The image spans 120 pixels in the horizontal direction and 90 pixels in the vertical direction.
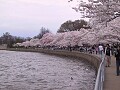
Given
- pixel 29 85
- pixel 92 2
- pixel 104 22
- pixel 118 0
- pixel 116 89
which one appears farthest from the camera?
pixel 29 85

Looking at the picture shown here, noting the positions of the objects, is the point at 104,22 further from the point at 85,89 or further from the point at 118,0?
the point at 85,89

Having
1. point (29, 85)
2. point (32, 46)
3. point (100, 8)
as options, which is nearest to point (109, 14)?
point (100, 8)

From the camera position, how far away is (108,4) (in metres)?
13.0

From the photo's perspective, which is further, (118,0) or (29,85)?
(29,85)

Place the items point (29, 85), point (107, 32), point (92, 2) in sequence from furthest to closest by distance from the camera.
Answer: point (107, 32) → point (29, 85) → point (92, 2)

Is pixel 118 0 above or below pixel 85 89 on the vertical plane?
above

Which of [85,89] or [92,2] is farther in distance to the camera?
[85,89]

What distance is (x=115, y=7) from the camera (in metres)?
13.1

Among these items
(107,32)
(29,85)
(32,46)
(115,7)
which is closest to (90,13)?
(115,7)

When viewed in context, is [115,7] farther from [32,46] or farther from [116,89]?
[32,46]

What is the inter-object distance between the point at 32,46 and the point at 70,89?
4122 inches

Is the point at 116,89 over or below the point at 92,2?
below

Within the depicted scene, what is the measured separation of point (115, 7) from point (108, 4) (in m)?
0.36

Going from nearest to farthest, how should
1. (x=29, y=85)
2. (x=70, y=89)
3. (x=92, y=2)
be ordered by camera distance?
(x=92, y=2) → (x=70, y=89) → (x=29, y=85)
